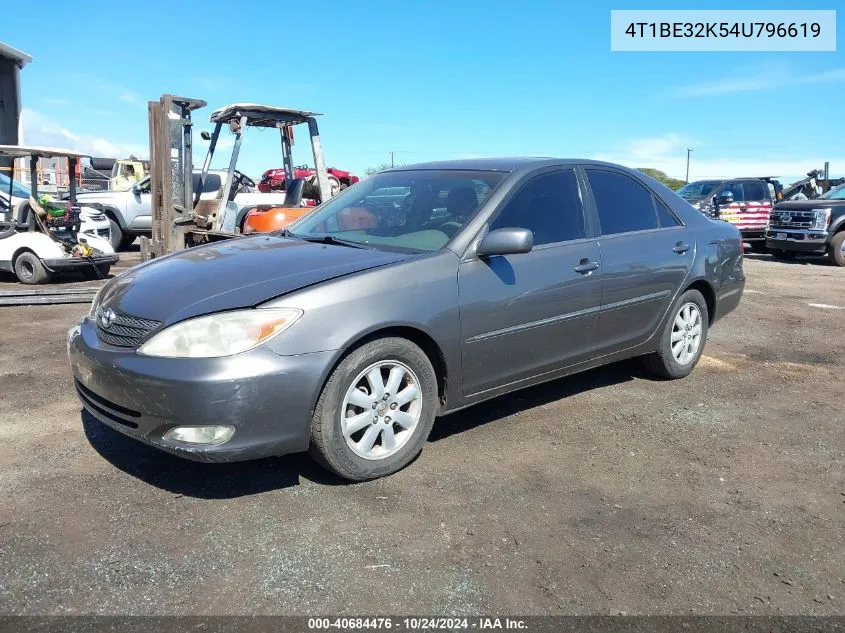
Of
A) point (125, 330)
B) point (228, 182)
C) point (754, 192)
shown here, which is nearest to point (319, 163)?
point (228, 182)

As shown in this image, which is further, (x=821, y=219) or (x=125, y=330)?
(x=821, y=219)

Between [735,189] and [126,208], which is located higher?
[735,189]

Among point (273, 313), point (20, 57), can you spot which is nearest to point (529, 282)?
point (273, 313)

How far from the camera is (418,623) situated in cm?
249

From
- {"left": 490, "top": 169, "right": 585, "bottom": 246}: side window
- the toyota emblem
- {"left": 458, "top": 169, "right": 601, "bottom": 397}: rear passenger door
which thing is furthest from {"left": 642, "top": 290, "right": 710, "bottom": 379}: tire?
the toyota emblem

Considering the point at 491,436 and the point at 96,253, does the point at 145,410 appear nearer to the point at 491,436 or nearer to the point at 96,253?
the point at 491,436

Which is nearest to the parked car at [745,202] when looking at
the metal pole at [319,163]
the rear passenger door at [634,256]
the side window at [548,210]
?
the metal pole at [319,163]

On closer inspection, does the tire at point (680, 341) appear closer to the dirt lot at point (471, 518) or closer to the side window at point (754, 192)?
the dirt lot at point (471, 518)

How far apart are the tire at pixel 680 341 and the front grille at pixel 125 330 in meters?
3.55

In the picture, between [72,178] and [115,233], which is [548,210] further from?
[115,233]

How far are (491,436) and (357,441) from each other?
40.4 inches

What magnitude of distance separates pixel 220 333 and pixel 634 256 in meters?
2.89

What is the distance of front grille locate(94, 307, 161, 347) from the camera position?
3277 mm

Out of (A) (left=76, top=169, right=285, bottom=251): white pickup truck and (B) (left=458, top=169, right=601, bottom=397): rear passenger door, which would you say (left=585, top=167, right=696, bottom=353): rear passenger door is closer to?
(B) (left=458, top=169, right=601, bottom=397): rear passenger door
